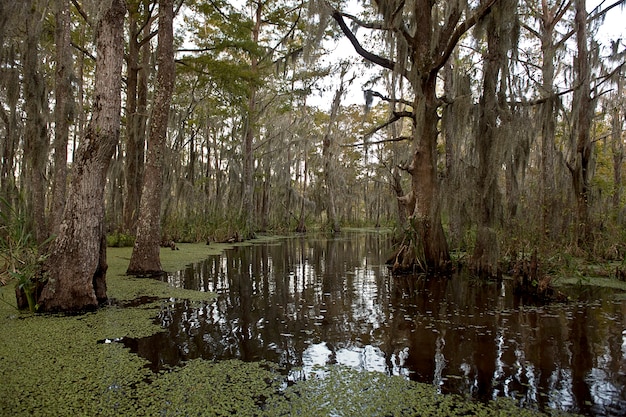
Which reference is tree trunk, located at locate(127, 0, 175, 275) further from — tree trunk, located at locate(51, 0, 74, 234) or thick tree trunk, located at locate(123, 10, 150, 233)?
thick tree trunk, located at locate(123, 10, 150, 233)

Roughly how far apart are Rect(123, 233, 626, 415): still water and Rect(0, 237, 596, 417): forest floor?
0.16m

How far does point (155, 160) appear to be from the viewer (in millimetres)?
6082


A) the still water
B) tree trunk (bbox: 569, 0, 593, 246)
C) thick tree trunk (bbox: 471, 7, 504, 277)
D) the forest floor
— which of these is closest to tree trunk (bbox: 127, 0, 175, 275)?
the still water

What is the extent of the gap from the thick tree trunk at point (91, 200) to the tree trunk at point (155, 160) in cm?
199

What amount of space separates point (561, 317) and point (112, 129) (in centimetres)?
490

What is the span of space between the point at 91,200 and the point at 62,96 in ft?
12.7

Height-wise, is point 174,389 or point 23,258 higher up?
point 23,258

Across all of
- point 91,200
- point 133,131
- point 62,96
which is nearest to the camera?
point 91,200

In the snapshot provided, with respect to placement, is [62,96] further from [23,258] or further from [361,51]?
[361,51]

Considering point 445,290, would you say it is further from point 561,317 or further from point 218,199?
point 218,199

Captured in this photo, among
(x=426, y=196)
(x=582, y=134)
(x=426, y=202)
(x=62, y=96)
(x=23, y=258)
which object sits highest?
(x=62, y=96)

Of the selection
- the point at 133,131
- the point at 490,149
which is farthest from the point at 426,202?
the point at 133,131

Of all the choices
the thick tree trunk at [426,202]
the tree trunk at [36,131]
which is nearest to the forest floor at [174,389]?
the thick tree trunk at [426,202]

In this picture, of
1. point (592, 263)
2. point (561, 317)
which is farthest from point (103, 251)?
point (592, 263)
